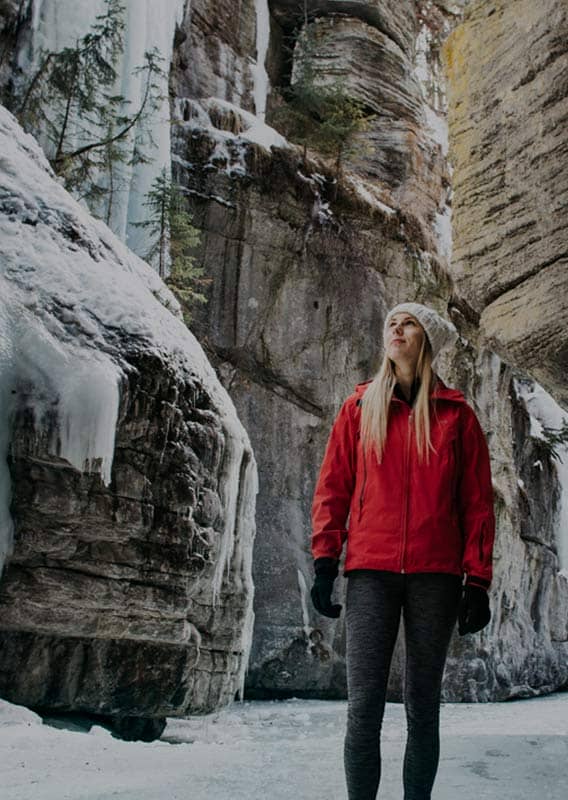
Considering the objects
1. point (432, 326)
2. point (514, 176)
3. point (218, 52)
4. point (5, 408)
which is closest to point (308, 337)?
point (218, 52)

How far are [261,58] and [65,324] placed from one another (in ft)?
43.0

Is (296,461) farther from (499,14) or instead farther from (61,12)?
(499,14)

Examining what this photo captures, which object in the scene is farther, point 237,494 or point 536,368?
point 237,494

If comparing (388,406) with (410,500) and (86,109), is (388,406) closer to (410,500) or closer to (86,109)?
(410,500)

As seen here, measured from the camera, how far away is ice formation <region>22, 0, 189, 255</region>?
12.0m

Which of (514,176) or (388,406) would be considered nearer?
(388,406)

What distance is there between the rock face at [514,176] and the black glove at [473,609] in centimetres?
151

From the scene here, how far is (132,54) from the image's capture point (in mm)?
13102

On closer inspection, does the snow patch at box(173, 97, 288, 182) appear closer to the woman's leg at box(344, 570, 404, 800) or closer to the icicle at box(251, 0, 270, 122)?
the icicle at box(251, 0, 270, 122)

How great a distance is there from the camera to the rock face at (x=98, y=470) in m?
4.99

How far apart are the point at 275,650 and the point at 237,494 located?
19.4ft

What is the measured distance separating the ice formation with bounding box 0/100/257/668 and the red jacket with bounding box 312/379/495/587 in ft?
7.71

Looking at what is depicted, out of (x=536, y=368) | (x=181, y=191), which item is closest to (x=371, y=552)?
(x=536, y=368)

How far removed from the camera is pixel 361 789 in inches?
102
